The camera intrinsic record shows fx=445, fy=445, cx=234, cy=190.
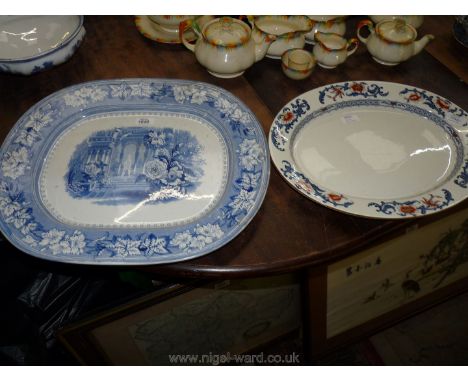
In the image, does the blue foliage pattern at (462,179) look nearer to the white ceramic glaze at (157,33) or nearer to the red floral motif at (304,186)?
the red floral motif at (304,186)

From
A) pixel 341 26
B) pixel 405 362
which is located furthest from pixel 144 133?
pixel 405 362

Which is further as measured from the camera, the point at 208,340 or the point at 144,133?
the point at 208,340

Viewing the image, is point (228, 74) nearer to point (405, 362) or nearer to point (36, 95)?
point (36, 95)

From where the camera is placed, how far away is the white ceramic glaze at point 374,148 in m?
0.73

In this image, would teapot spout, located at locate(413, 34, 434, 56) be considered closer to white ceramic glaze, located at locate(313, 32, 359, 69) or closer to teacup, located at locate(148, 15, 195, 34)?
white ceramic glaze, located at locate(313, 32, 359, 69)

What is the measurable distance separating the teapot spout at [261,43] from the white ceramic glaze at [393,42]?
0.22 meters

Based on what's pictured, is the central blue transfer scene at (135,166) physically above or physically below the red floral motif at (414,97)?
below

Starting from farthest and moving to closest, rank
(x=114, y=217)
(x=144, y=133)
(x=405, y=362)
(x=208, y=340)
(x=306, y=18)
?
1. (x=405, y=362)
2. (x=208, y=340)
3. (x=306, y=18)
4. (x=144, y=133)
5. (x=114, y=217)

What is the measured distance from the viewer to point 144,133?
889 mm

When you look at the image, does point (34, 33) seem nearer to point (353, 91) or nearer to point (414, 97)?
point (353, 91)

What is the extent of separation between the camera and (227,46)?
0.89 meters

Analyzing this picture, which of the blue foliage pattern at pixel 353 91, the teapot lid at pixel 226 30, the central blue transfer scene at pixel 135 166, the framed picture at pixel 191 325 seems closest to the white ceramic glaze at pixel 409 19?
the blue foliage pattern at pixel 353 91

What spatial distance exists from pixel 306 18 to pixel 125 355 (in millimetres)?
896

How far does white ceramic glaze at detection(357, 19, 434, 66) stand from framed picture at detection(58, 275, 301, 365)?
1.79ft
